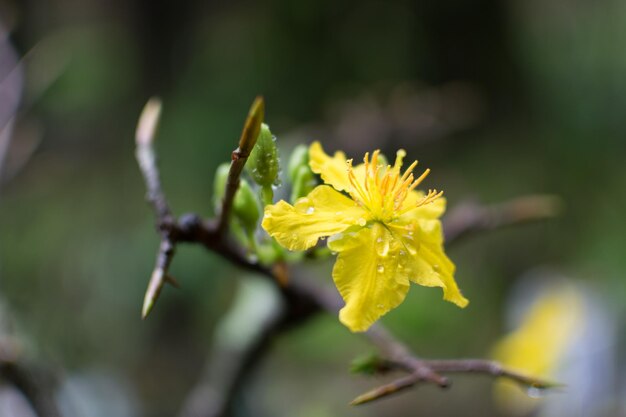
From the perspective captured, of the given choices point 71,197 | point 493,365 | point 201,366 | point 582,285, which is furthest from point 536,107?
point 493,365

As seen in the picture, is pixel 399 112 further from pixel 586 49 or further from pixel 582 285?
pixel 586 49

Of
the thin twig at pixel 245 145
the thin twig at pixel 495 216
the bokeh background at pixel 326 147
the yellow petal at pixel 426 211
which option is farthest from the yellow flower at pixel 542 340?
the thin twig at pixel 245 145

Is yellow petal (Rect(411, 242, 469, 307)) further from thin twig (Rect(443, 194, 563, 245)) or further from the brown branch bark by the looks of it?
thin twig (Rect(443, 194, 563, 245))

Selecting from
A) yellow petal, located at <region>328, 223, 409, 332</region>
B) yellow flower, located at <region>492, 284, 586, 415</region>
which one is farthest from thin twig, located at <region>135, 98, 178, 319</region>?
yellow flower, located at <region>492, 284, 586, 415</region>

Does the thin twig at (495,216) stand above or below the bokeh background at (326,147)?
below

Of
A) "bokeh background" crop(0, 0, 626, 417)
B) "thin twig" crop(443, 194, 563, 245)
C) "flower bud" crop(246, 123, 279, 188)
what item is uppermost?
"bokeh background" crop(0, 0, 626, 417)

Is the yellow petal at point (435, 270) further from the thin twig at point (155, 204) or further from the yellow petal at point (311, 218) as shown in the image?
the thin twig at point (155, 204)
